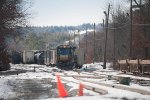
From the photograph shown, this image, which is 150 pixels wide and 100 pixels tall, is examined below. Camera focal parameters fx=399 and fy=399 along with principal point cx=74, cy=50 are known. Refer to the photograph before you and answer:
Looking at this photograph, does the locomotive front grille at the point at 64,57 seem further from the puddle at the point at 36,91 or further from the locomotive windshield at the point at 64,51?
→ the puddle at the point at 36,91

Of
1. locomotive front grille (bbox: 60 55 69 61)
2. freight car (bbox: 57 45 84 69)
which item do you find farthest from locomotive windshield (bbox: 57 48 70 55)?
locomotive front grille (bbox: 60 55 69 61)

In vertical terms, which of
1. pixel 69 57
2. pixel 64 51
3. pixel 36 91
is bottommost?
pixel 36 91

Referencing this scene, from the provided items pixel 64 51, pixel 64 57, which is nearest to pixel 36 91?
pixel 64 57

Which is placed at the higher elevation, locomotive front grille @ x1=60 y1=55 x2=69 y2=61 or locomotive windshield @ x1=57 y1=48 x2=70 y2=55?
locomotive windshield @ x1=57 y1=48 x2=70 y2=55

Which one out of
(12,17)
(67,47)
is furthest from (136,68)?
(67,47)

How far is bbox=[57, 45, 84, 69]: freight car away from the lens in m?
60.4

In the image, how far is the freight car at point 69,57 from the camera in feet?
198

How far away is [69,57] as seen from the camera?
60562mm

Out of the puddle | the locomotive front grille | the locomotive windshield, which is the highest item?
the locomotive windshield

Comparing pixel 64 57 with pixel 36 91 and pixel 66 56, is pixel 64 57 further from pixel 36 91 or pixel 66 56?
pixel 36 91

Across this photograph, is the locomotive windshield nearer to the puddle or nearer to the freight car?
the freight car

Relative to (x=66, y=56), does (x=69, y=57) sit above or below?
below

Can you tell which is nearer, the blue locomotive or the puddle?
the puddle

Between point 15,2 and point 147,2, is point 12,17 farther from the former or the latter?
point 147,2
